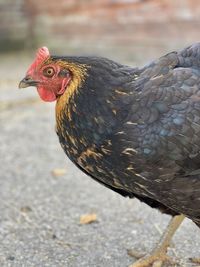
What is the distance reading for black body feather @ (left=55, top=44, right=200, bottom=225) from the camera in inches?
130

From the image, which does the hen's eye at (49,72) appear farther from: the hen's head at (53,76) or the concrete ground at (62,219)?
the concrete ground at (62,219)

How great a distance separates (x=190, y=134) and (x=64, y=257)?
5.05 ft

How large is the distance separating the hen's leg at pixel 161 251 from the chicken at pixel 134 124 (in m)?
0.51

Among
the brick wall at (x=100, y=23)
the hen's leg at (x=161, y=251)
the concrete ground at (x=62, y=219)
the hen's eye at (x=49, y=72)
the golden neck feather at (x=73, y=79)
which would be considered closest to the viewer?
the golden neck feather at (x=73, y=79)

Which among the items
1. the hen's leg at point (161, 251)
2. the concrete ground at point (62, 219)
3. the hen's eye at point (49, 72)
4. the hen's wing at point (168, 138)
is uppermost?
→ the hen's eye at point (49, 72)

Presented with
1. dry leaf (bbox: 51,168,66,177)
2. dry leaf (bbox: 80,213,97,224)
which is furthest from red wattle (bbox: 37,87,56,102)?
dry leaf (bbox: 51,168,66,177)

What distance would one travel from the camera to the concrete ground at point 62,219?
13.9 ft

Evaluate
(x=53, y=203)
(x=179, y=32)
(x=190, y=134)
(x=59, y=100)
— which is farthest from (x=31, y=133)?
(x=179, y=32)

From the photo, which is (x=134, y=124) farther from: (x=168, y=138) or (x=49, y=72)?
(x=49, y=72)

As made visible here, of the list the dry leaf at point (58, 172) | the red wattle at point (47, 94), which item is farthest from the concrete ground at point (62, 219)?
the red wattle at point (47, 94)

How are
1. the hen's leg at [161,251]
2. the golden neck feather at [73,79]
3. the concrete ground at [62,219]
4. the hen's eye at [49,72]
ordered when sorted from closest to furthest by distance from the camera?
the golden neck feather at [73,79] < the hen's eye at [49,72] < the hen's leg at [161,251] < the concrete ground at [62,219]

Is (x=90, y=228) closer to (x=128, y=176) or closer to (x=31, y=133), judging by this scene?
(x=128, y=176)

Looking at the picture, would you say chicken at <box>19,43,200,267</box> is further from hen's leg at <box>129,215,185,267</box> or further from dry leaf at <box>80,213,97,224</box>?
dry leaf at <box>80,213,97,224</box>

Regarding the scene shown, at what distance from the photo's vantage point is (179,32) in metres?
12.1
